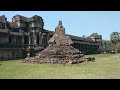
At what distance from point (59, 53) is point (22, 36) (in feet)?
50.1

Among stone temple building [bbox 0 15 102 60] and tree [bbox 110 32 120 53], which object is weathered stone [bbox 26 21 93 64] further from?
tree [bbox 110 32 120 53]

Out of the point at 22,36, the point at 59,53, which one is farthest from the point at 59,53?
the point at 22,36

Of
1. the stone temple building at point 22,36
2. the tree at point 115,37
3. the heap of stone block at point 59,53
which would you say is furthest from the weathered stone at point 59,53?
the tree at point 115,37

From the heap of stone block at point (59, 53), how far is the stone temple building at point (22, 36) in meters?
8.97

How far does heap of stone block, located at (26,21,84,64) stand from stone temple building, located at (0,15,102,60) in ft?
29.4

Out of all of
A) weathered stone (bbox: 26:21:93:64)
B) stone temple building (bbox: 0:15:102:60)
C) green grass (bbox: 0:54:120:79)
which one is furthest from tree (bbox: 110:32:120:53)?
green grass (bbox: 0:54:120:79)

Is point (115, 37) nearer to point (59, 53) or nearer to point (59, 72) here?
point (59, 53)

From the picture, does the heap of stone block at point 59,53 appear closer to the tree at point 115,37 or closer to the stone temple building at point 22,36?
the stone temple building at point 22,36

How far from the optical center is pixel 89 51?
71.8 metres

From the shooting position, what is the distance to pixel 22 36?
149 feet

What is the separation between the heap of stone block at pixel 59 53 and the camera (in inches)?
1237
